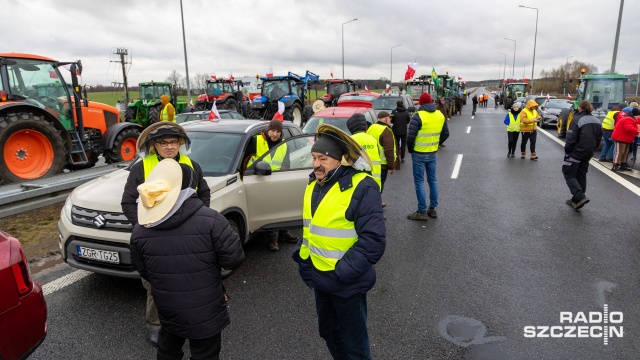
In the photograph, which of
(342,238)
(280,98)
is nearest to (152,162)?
(342,238)

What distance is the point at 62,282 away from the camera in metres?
4.45

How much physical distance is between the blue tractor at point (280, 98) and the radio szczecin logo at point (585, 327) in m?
16.6

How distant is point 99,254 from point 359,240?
264 cm

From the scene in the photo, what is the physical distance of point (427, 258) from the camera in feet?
16.9

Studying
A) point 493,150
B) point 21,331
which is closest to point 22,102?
point 21,331

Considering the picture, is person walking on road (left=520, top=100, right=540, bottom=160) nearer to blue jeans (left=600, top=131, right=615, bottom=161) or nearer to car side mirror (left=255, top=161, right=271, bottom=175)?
blue jeans (left=600, top=131, right=615, bottom=161)

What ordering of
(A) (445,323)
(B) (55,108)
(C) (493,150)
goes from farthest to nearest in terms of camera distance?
1. (C) (493,150)
2. (B) (55,108)
3. (A) (445,323)

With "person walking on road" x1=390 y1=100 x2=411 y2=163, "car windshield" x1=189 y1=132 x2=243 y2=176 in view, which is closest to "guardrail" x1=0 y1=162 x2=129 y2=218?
"car windshield" x1=189 y1=132 x2=243 y2=176

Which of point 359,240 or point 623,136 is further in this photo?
point 623,136

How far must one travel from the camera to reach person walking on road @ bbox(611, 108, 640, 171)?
9.66 m

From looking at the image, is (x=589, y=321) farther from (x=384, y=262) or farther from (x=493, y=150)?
(x=493, y=150)

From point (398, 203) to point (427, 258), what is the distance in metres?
2.55

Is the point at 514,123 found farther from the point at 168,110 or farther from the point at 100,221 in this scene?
the point at 100,221

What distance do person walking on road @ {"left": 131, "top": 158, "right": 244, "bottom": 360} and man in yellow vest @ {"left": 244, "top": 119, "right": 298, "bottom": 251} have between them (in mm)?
2717
